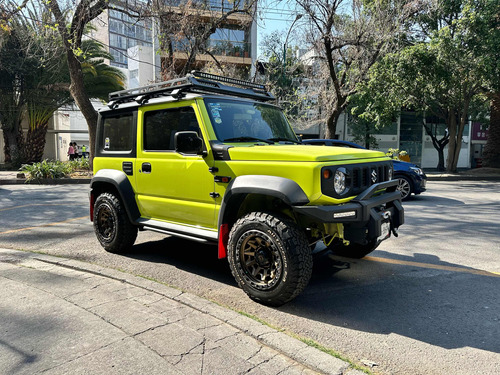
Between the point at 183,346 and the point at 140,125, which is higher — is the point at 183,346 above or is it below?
below

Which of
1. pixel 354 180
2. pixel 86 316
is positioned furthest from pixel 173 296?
pixel 354 180

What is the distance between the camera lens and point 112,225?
17.6ft

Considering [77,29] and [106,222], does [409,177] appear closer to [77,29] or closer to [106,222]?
[106,222]

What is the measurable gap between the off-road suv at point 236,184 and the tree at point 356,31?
12.0m

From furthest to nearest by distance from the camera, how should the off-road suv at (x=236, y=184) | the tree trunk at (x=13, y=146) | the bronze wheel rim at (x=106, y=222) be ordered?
the tree trunk at (x=13, y=146) → the bronze wheel rim at (x=106, y=222) → the off-road suv at (x=236, y=184)

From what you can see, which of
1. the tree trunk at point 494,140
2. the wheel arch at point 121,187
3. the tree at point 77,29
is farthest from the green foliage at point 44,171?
the tree trunk at point 494,140

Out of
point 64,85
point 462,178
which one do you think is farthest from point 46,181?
point 462,178

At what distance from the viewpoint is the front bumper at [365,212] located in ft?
11.1

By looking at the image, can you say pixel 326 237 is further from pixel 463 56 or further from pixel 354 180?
pixel 463 56

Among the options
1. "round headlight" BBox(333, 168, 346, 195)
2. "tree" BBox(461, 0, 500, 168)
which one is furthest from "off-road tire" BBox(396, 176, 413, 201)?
"tree" BBox(461, 0, 500, 168)

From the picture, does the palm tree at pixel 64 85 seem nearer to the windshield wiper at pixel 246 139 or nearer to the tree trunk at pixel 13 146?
the tree trunk at pixel 13 146

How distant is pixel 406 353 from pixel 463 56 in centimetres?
1760

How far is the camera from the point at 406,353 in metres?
2.93

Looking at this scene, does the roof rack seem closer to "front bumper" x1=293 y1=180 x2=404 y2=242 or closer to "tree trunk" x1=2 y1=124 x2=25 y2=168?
"front bumper" x1=293 y1=180 x2=404 y2=242
